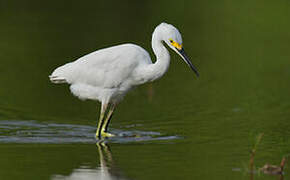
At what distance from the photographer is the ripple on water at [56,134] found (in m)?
10.4

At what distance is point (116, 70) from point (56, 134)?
127 centimetres

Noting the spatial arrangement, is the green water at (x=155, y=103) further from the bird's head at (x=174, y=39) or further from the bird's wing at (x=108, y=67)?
the bird's head at (x=174, y=39)

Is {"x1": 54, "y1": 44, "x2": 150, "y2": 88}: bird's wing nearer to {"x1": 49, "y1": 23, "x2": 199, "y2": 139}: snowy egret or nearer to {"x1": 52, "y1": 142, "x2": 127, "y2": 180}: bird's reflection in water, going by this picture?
{"x1": 49, "y1": 23, "x2": 199, "y2": 139}: snowy egret

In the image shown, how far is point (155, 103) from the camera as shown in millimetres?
13688

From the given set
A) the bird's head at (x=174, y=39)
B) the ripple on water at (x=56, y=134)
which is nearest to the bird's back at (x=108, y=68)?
the bird's head at (x=174, y=39)

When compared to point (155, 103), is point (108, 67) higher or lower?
higher

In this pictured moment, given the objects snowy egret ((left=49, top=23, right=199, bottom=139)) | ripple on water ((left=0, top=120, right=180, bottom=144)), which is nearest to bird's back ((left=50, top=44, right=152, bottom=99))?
snowy egret ((left=49, top=23, right=199, bottom=139))

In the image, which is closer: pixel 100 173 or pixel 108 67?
pixel 100 173

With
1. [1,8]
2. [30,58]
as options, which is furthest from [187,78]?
[1,8]

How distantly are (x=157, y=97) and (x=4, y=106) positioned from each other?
301 cm

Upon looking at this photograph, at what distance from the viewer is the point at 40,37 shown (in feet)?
73.7

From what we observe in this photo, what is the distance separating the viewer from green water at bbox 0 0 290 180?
9008mm

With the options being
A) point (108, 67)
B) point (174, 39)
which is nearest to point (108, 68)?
point (108, 67)

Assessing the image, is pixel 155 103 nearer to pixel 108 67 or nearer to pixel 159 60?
pixel 108 67
